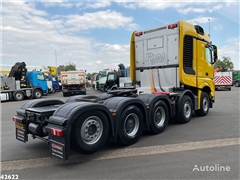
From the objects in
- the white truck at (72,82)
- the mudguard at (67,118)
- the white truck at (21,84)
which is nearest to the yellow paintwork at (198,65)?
the mudguard at (67,118)

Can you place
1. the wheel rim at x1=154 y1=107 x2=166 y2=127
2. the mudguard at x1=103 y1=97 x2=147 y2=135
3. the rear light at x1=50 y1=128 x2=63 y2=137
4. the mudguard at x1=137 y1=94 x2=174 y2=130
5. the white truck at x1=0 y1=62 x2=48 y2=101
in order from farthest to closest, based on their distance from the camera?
the white truck at x1=0 y1=62 x2=48 y2=101 → the wheel rim at x1=154 y1=107 x2=166 y2=127 → the mudguard at x1=137 y1=94 x2=174 y2=130 → the mudguard at x1=103 y1=97 x2=147 y2=135 → the rear light at x1=50 y1=128 x2=63 y2=137

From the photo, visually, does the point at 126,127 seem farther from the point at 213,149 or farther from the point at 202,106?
the point at 202,106

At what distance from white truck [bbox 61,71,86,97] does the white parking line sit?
17266 millimetres

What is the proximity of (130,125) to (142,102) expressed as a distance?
66cm

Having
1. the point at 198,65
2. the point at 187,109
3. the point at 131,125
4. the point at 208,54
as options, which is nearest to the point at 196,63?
the point at 198,65

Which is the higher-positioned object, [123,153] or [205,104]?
[205,104]

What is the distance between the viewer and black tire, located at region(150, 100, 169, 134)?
587 cm

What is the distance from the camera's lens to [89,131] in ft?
14.2

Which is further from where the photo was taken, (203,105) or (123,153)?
(203,105)

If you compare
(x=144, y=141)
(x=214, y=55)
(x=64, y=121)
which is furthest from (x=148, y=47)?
(x=64, y=121)

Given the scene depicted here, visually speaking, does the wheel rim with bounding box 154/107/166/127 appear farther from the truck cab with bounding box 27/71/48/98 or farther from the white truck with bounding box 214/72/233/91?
the white truck with bounding box 214/72/233/91

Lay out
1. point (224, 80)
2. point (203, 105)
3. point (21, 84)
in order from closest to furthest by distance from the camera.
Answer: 1. point (203, 105)
2. point (21, 84)
3. point (224, 80)

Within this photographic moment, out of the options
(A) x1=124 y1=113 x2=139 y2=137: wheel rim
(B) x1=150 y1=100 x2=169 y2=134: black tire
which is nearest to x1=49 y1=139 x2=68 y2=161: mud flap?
(A) x1=124 y1=113 x2=139 y2=137: wheel rim

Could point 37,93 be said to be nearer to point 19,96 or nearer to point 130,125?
point 19,96
